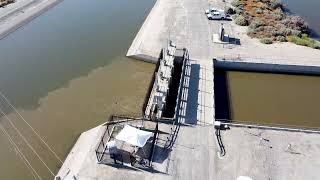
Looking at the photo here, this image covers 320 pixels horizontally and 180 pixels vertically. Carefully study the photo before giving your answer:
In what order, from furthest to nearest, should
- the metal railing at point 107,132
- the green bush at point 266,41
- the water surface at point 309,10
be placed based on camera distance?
1. the water surface at point 309,10
2. the green bush at point 266,41
3. the metal railing at point 107,132

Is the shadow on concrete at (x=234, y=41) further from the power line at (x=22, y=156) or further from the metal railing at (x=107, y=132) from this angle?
the power line at (x=22, y=156)

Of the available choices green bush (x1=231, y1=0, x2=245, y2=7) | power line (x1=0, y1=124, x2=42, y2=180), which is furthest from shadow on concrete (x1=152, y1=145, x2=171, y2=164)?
green bush (x1=231, y1=0, x2=245, y2=7)

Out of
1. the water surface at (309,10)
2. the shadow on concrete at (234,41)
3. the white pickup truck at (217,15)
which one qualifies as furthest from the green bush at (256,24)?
the water surface at (309,10)

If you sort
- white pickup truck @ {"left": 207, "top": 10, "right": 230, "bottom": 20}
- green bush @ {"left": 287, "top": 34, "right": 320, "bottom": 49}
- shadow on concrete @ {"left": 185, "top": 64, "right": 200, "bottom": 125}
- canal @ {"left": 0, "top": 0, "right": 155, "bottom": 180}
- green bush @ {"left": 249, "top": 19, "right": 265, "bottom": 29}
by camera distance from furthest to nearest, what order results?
white pickup truck @ {"left": 207, "top": 10, "right": 230, "bottom": 20} < green bush @ {"left": 249, "top": 19, "right": 265, "bottom": 29} < green bush @ {"left": 287, "top": 34, "right": 320, "bottom": 49} < canal @ {"left": 0, "top": 0, "right": 155, "bottom": 180} < shadow on concrete @ {"left": 185, "top": 64, "right": 200, "bottom": 125}

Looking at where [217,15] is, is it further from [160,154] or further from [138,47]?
[160,154]

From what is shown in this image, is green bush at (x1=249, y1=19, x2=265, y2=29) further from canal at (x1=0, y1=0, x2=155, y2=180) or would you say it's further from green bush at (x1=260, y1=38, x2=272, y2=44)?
canal at (x1=0, y1=0, x2=155, y2=180)

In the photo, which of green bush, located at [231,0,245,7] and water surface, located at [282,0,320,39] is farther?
green bush, located at [231,0,245,7]
